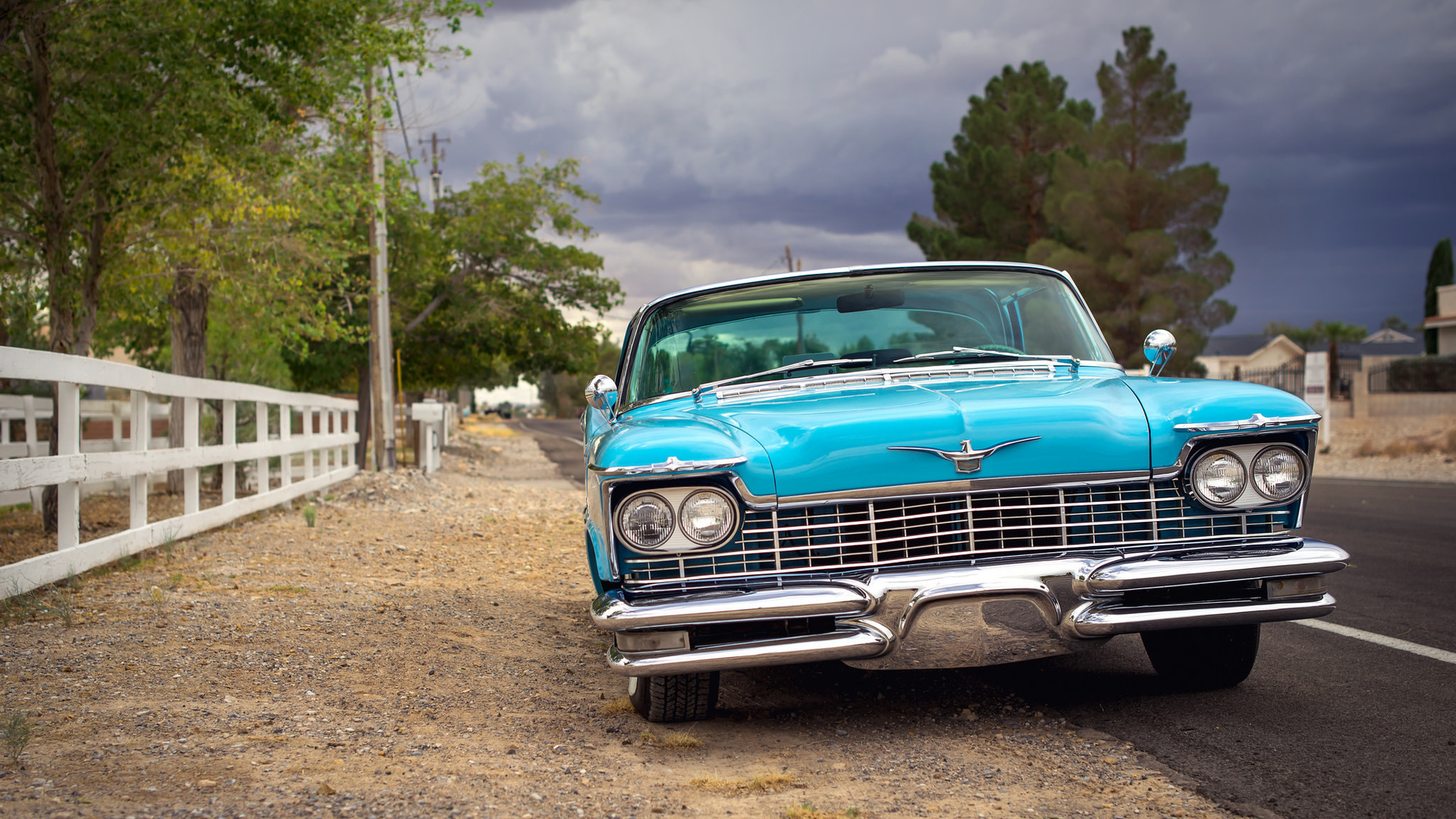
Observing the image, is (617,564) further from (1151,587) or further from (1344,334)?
(1344,334)

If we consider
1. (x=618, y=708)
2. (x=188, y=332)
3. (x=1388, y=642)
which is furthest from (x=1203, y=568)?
(x=188, y=332)

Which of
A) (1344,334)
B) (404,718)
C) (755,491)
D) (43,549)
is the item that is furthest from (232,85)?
(1344,334)

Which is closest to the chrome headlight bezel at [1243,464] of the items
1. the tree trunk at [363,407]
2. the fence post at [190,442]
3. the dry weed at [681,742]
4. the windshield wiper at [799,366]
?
the windshield wiper at [799,366]

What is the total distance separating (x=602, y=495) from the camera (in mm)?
3230

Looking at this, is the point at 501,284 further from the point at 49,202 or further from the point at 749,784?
the point at 749,784

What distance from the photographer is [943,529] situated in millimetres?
3271

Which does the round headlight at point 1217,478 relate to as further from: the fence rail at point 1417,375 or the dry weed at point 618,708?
the fence rail at point 1417,375

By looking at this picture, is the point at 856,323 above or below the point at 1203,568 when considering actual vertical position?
above

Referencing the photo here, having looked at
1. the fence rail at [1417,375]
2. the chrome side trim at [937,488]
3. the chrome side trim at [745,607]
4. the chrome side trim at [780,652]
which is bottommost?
the chrome side trim at [780,652]

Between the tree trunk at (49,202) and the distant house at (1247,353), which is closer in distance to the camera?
the tree trunk at (49,202)

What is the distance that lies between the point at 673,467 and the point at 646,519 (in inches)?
7.9

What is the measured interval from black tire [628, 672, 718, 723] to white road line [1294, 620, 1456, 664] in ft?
7.42

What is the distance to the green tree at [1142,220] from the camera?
3103 centimetres

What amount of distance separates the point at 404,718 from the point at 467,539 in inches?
227
